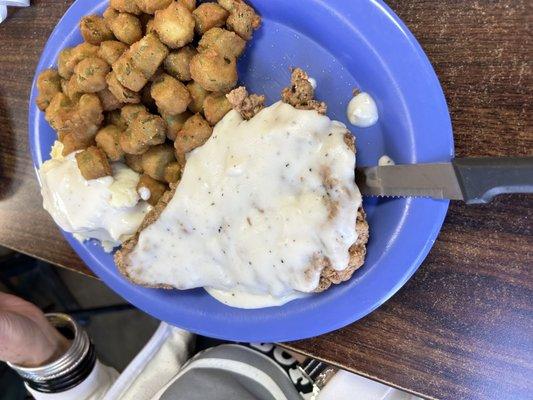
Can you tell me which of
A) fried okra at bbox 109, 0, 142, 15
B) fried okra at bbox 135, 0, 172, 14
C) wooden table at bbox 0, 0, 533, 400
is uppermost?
fried okra at bbox 135, 0, 172, 14

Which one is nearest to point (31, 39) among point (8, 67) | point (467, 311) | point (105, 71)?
point (8, 67)

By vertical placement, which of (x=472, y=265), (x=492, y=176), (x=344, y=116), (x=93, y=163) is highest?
(x=492, y=176)

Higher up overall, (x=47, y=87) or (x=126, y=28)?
(x=126, y=28)

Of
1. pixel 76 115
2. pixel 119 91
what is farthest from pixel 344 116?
pixel 76 115

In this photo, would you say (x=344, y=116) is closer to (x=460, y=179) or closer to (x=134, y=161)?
(x=460, y=179)

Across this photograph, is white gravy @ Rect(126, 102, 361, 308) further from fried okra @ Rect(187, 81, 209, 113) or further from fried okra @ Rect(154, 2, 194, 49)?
fried okra @ Rect(154, 2, 194, 49)

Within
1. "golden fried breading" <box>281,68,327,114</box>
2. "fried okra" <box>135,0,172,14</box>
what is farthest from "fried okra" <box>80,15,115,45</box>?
"golden fried breading" <box>281,68,327,114</box>

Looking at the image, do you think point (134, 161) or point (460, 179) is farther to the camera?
point (134, 161)
